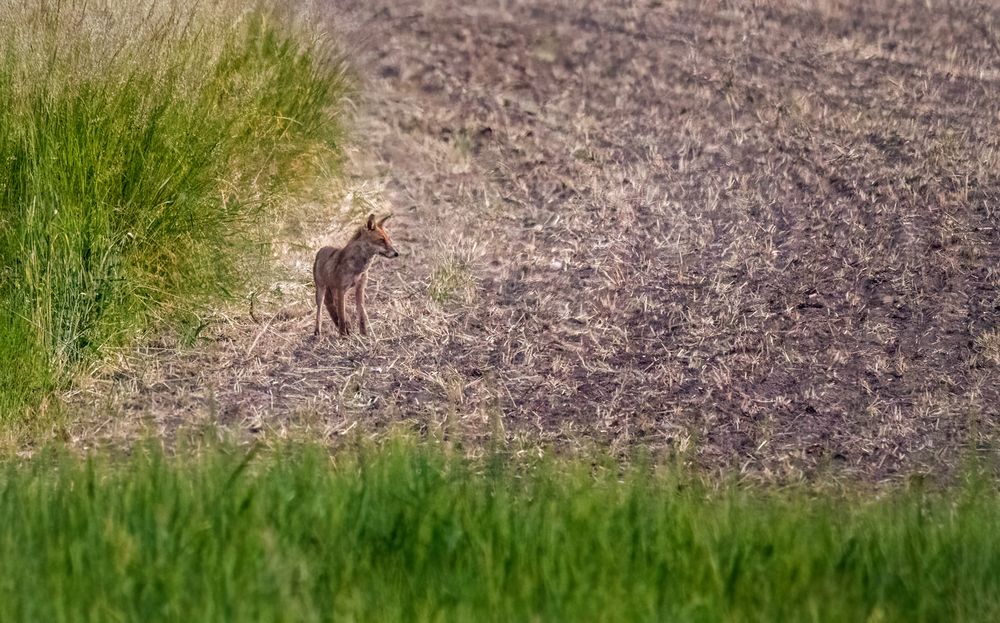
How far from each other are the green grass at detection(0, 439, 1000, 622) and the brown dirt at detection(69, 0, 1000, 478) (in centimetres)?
121

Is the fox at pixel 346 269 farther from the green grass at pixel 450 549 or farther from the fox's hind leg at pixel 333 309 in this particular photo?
the green grass at pixel 450 549

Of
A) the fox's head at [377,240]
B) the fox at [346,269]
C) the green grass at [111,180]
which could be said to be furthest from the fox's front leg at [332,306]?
the green grass at [111,180]

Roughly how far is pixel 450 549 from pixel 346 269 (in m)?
2.86

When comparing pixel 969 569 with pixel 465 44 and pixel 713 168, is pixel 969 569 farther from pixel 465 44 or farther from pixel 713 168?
pixel 465 44

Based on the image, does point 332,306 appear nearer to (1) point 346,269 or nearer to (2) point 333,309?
(2) point 333,309

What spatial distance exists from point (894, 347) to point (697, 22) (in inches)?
168

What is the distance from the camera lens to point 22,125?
5883 millimetres

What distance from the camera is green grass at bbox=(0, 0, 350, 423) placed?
5.84 m

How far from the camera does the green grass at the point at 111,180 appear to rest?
19.2 feet

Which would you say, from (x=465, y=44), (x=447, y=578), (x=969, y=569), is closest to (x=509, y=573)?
(x=447, y=578)

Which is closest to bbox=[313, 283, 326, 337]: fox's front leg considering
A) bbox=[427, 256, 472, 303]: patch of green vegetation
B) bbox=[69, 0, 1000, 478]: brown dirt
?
bbox=[69, 0, 1000, 478]: brown dirt

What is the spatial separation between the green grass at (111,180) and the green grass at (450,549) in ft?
5.29

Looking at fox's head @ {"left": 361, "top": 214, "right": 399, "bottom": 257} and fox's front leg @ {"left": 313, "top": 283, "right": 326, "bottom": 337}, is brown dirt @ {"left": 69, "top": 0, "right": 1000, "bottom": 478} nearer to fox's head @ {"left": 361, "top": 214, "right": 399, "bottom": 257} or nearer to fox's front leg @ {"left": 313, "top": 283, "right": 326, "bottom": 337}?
fox's front leg @ {"left": 313, "top": 283, "right": 326, "bottom": 337}

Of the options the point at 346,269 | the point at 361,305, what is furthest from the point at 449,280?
the point at 346,269
